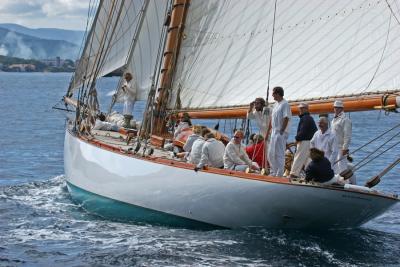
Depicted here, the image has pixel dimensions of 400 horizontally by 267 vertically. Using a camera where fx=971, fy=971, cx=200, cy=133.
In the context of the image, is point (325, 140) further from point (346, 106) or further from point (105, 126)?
point (105, 126)

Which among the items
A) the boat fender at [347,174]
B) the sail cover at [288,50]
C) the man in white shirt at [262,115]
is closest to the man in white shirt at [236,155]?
the man in white shirt at [262,115]

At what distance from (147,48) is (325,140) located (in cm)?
994

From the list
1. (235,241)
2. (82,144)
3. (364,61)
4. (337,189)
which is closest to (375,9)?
(364,61)

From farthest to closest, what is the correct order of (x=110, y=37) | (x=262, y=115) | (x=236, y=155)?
1. (x=110, y=37)
2. (x=262, y=115)
3. (x=236, y=155)

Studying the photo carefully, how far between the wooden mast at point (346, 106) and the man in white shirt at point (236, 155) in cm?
122

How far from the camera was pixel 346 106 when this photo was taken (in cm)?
1764

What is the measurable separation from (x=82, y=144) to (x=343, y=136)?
26.3 ft

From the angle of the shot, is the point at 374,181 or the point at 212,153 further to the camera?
the point at 212,153

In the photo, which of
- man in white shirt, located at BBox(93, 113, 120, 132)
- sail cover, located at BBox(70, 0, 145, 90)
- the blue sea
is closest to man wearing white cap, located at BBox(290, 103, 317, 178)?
the blue sea

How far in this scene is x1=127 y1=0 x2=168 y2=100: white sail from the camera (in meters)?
26.6

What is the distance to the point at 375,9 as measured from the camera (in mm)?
18047

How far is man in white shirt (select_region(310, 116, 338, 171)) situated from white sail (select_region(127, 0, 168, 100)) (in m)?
9.30

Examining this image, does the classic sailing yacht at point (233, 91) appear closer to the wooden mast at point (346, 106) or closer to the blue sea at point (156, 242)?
the wooden mast at point (346, 106)

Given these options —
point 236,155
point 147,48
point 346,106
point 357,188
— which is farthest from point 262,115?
point 147,48
